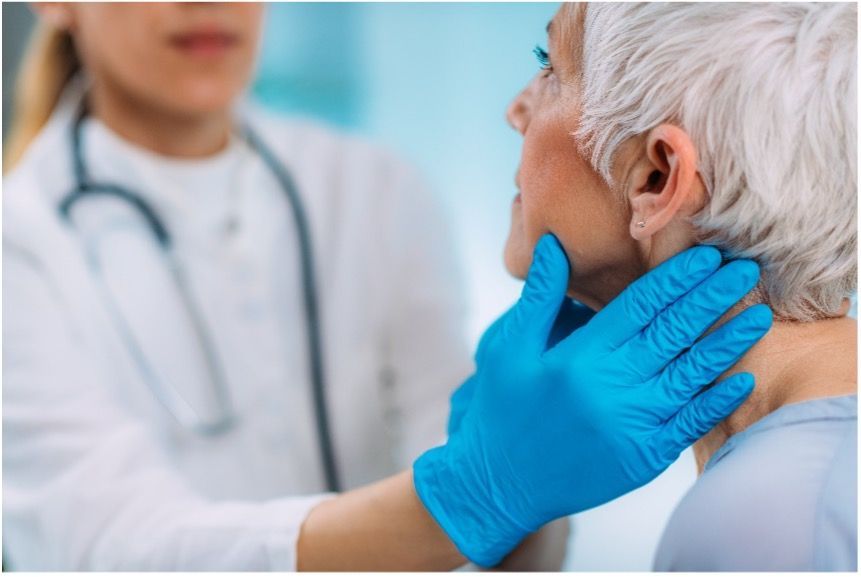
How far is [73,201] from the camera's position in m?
1.35

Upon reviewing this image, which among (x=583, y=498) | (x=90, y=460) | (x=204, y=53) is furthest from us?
(x=204, y=53)

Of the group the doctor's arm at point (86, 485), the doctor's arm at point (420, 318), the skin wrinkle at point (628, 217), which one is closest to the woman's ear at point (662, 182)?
the skin wrinkle at point (628, 217)

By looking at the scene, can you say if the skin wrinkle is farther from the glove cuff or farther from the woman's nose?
the glove cuff

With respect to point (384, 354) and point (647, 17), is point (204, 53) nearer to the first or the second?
point (384, 354)

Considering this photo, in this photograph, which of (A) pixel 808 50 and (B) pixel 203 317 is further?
(B) pixel 203 317

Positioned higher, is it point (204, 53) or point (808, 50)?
point (204, 53)

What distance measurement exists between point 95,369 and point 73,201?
0.27 metres

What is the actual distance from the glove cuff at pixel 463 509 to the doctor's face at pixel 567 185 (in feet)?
0.80

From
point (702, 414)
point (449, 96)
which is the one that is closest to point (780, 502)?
point (702, 414)

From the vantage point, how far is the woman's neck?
31.8 inches

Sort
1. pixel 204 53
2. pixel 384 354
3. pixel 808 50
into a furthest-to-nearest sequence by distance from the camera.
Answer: pixel 384 354 < pixel 204 53 < pixel 808 50

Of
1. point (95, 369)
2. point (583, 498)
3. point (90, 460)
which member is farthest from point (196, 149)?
point (583, 498)

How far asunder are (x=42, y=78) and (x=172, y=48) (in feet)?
1.05

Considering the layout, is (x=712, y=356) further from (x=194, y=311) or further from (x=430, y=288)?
(x=194, y=311)
